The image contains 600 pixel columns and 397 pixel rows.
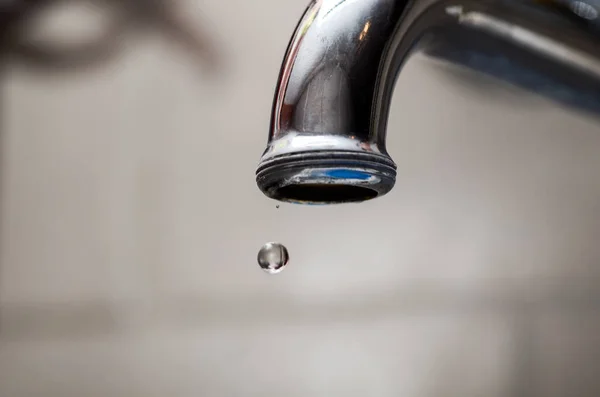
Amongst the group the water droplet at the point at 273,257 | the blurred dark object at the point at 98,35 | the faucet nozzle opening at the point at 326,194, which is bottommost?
the faucet nozzle opening at the point at 326,194

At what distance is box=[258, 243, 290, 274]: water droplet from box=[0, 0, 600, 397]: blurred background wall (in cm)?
1

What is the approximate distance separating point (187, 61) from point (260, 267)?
0.80 ft

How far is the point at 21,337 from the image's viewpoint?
0.57 m

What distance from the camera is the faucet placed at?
0.20 meters

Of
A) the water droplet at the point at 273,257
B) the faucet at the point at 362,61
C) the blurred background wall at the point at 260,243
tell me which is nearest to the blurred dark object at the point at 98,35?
the blurred background wall at the point at 260,243

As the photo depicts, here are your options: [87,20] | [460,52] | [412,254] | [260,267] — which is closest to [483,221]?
[412,254]

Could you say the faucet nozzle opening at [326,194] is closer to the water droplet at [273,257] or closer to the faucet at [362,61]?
the faucet at [362,61]

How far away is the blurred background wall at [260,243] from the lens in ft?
1.87

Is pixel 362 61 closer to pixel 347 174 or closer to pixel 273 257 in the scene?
pixel 347 174

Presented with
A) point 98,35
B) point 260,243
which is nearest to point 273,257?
point 260,243

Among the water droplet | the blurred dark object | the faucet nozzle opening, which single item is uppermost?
the blurred dark object

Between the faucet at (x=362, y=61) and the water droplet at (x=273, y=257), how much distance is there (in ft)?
1.16

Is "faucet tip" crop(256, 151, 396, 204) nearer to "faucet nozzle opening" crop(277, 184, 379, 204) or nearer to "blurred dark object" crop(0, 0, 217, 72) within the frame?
"faucet nozzle opening" crop(277, 184, 379, 204)

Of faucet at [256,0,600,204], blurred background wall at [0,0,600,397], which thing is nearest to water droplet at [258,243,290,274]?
blurred background wall at [0,0,600,397]
